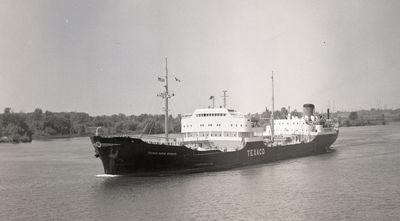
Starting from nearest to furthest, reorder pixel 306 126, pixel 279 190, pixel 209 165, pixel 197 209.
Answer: pixel 197 209 < pixel 279 190 < pixel 209 165 < pixel 306 126

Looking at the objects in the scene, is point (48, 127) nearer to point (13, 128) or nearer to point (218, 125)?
point (13, 128)

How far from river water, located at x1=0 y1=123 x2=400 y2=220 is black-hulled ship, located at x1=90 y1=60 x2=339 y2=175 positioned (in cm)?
94

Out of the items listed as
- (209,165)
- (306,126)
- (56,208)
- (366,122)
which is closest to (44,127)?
(306,126)

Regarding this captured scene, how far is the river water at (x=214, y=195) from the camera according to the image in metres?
19.3

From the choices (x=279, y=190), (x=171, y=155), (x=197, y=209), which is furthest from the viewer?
(x=171, y=155)

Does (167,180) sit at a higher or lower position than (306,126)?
lower

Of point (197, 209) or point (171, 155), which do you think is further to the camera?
point (171, 155)

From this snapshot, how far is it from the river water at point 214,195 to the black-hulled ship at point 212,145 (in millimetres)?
937

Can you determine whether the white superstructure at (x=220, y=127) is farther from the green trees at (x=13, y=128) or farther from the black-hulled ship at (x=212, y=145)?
the green trees at (x=13, y=128)

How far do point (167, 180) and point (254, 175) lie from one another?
642 cm

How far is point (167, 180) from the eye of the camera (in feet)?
89.5

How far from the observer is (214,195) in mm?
23047

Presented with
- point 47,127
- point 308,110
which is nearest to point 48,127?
point 47,127

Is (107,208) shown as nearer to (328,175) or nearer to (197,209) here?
(197,209)
